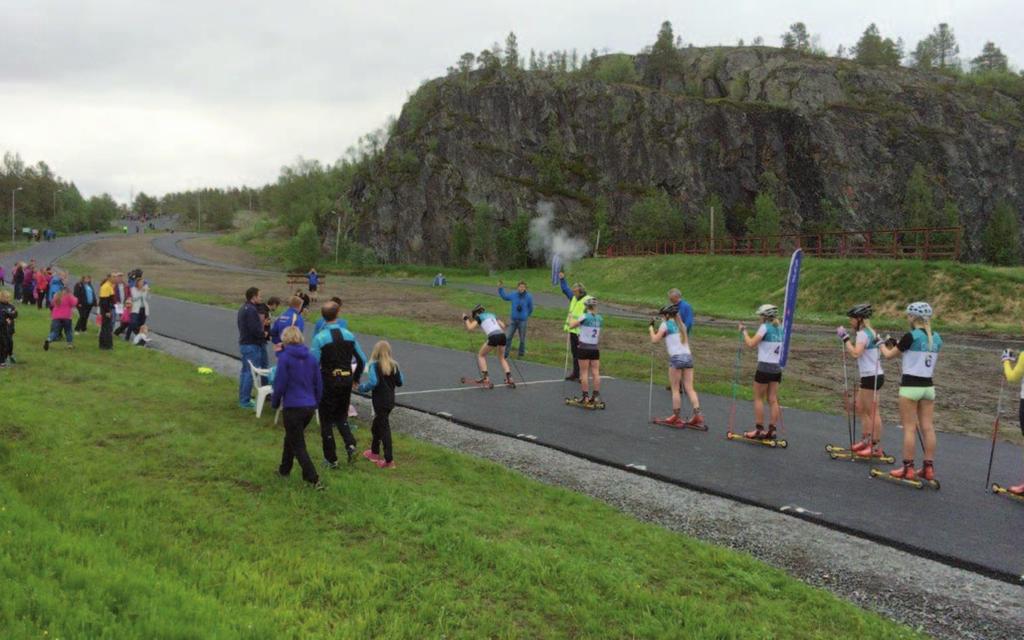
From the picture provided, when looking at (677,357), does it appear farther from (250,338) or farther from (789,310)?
(250,338)

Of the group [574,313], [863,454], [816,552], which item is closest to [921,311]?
[863,454]

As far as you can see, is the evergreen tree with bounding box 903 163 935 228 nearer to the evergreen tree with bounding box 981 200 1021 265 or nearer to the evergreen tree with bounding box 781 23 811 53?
the evergreen tree with bounding box 981 200 1021 265

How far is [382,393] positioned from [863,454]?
6676 millimetres

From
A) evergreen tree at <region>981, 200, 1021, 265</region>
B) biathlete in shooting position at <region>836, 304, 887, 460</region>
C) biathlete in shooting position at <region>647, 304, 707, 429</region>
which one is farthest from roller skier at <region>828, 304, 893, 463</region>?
evergreen tree at <region>981, 200, 1021, 265</region>

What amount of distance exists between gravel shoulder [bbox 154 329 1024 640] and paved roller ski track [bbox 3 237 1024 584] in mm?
211

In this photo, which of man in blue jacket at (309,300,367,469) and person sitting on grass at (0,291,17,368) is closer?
man in blue jacket at (309,300,367,469)

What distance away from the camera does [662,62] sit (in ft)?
397

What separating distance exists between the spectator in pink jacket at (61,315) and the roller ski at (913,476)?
17.5 metres

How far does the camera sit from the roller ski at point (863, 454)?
8.84 metres

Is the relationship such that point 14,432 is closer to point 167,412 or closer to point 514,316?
point 167,412

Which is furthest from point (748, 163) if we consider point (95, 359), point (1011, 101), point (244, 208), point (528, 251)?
point (244, 208)

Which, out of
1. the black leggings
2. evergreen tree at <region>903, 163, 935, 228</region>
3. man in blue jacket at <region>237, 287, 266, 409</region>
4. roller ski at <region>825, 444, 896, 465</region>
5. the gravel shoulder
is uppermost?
evergreen tree at <region>903, 163, 935, 228</region>

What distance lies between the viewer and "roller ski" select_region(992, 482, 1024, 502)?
740cm

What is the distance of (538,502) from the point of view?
7223 millimetres
